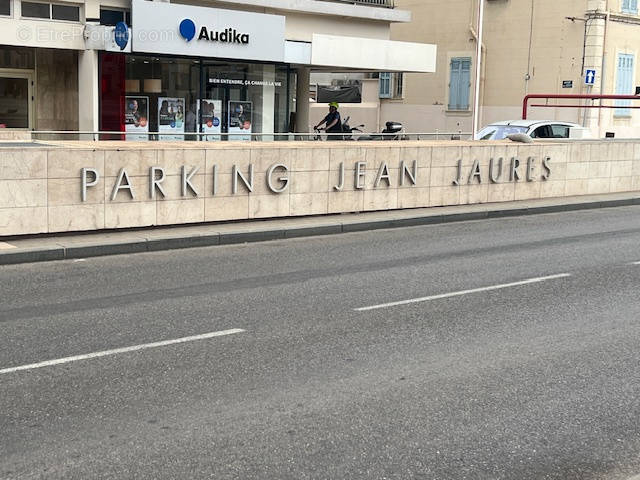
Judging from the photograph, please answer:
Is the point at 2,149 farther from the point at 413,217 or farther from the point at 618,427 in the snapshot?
the point at 618,427

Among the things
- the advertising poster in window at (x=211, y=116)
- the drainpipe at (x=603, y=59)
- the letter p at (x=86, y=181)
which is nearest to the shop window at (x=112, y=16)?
the advertising poster in window at (x=211, y=116)

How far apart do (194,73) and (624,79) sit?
18.1m

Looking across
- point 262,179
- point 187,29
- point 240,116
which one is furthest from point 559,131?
point 262,179

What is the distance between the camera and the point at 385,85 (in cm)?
3962

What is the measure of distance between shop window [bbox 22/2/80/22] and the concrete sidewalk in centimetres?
1029

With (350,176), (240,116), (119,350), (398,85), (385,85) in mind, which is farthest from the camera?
(385,85)

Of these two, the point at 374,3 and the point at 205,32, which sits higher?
the point at 374,3

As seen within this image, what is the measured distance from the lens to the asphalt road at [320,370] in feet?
16.6

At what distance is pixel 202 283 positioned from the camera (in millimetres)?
10078

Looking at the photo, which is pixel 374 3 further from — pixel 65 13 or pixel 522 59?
pixel 65 13

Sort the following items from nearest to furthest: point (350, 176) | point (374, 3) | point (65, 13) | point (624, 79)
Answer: point (350, 176) → point (65, 13) → point (374, 3) → point (624, 79)

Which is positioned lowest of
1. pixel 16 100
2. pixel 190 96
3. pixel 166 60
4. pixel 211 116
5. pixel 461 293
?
pixel 461 293

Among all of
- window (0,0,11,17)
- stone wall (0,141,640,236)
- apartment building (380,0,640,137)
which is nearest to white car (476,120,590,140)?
stone wall (0,141,640,236)

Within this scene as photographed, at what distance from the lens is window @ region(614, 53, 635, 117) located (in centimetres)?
3400
